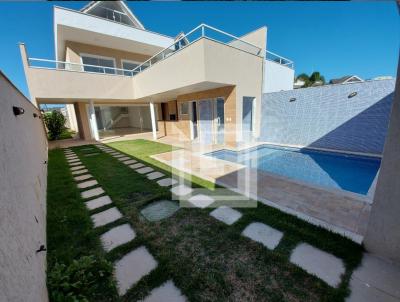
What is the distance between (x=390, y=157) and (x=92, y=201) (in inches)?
195

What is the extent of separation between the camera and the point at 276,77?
39.2 ft

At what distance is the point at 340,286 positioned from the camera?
1.94 metres

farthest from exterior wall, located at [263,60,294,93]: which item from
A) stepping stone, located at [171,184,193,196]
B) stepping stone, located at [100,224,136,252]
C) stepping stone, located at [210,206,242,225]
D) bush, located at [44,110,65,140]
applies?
bush, located at [44,110,65,140]

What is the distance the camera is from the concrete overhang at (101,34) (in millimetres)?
10219

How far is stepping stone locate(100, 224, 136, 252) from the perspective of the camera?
264 centimetres

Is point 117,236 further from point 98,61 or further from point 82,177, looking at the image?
point 98,61

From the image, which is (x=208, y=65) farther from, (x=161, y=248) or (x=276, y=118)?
(x=161, y=248)

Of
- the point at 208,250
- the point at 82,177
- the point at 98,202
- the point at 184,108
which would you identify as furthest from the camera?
the point at 184,108

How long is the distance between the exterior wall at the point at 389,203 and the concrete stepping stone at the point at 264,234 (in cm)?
112

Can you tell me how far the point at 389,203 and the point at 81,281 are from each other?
359cm

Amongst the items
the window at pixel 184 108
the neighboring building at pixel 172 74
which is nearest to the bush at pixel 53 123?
the neighboring building at pixel 172 74

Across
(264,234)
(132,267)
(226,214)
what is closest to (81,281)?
(132,267)

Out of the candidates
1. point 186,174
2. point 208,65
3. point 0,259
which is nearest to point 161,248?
point 0,259

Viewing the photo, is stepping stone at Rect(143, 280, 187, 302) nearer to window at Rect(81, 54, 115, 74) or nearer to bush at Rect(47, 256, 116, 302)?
bush at Rect(47, 256, 116, 302)
